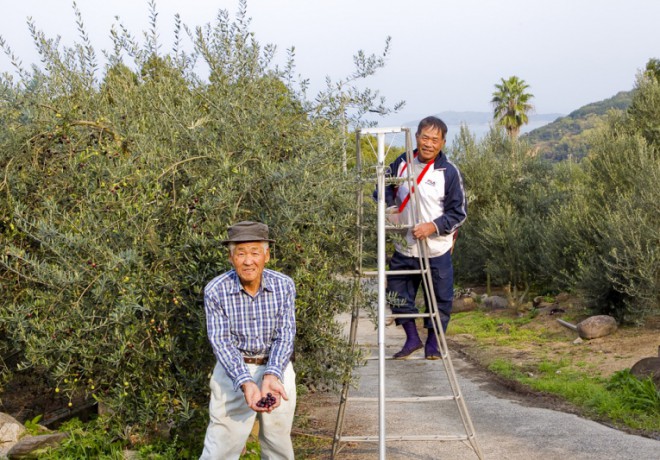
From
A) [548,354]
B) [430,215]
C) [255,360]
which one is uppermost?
[430,215]

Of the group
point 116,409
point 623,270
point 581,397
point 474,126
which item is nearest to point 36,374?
point 116,409

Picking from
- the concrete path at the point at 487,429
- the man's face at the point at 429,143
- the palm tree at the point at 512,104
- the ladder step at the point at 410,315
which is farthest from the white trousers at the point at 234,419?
the palm tree at the point at 512,104

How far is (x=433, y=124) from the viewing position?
6.21 m

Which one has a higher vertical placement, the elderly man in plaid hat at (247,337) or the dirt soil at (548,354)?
the elderly man in plaid hat at (247,337)

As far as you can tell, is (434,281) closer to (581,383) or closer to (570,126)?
(581,383)

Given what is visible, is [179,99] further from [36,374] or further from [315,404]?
[315,404]

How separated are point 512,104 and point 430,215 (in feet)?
142

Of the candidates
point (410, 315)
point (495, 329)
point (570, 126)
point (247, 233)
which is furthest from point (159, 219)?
point (570, 126)

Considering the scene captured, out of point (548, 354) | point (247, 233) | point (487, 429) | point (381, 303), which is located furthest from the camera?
point (548, 354)

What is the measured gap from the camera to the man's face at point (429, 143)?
622cm

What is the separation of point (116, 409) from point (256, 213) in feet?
5.56

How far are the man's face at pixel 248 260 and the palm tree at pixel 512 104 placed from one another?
145 ft

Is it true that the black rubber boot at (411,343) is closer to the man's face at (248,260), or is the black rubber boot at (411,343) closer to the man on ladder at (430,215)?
the man on ladder at (430,215)

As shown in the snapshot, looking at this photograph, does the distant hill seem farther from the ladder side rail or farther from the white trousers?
the white trousers
